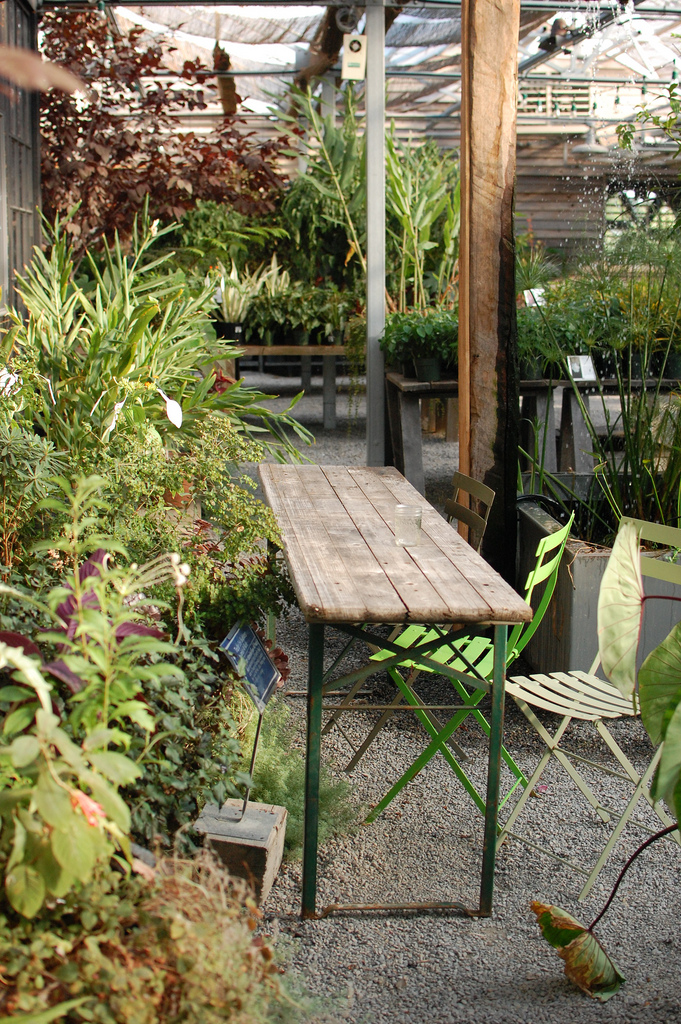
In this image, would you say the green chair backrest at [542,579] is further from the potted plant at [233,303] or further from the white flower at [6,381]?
the potted plant at [233,303]

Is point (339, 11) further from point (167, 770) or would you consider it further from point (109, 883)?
point (109, 883)

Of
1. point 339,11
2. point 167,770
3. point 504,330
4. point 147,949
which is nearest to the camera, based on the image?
point 147,949

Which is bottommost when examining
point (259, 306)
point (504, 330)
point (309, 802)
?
point (309, 802)

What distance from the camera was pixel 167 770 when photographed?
1.84 meters

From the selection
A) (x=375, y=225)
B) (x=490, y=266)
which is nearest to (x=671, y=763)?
(x=490, y=266)

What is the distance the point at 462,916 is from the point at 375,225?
4471mm

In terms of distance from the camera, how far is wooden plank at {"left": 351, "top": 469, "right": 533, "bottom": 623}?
202 cm

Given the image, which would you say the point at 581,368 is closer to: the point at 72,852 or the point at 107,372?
the point at 107,372

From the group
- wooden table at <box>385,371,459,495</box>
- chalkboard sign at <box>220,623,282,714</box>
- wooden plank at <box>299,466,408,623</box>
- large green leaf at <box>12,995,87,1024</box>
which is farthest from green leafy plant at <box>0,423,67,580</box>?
wooden table at <box>385,371,459,495</box>

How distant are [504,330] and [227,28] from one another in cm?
578

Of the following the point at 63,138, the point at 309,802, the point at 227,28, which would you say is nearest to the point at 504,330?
the point at 309,802

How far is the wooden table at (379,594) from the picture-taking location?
199cm

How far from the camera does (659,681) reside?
5.90 ft

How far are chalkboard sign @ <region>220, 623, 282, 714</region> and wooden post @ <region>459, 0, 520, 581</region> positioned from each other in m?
1.50
